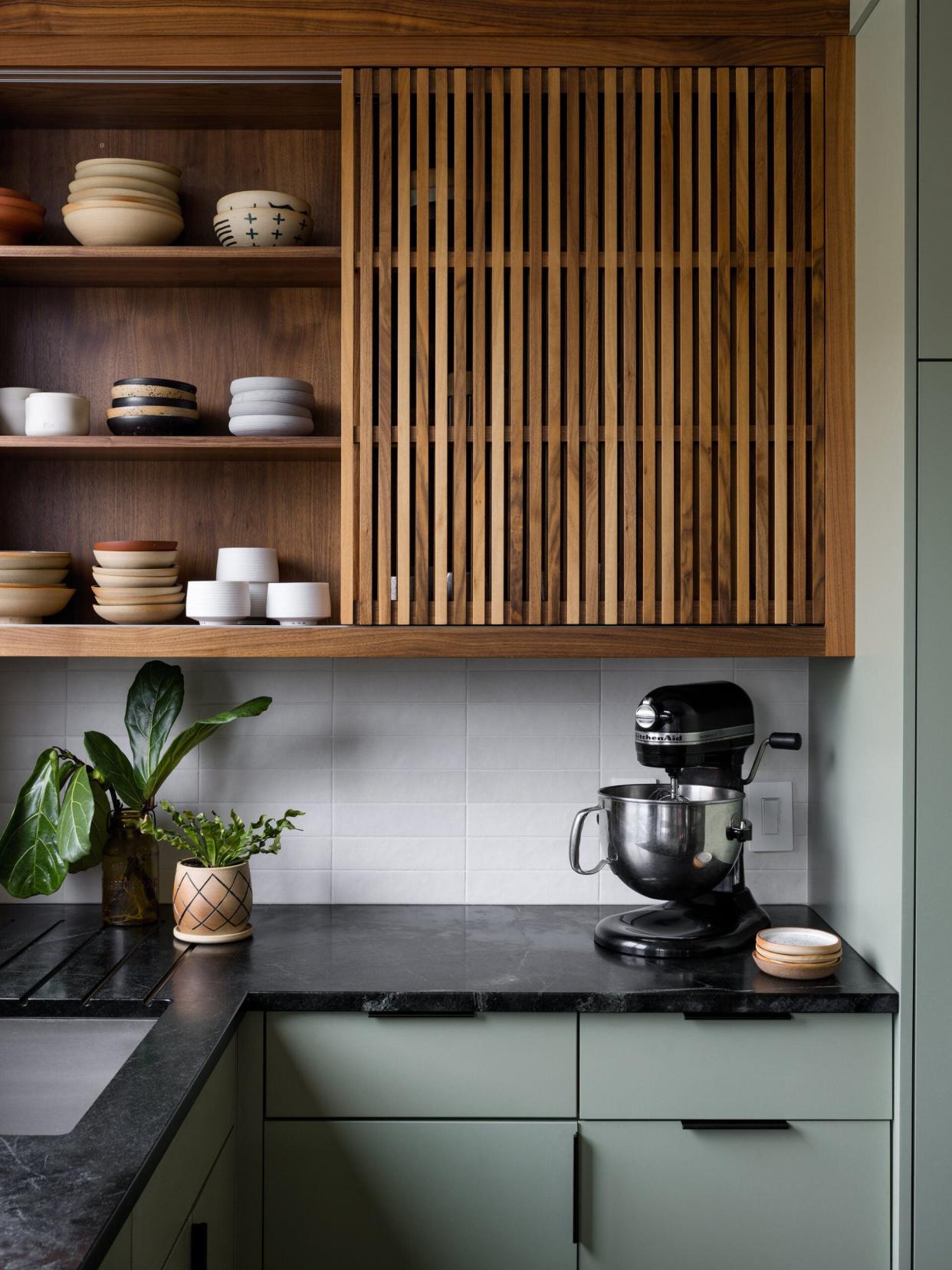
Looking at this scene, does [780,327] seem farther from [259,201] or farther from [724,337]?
[259,201]

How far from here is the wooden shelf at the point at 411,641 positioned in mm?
2000

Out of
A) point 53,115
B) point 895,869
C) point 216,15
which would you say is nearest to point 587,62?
point 216,15

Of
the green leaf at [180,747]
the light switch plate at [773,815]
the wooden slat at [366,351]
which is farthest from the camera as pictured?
the light switch plate at [773,815]

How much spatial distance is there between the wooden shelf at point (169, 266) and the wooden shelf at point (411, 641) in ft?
2.25

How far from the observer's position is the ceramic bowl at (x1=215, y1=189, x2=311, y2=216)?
81.7 inches

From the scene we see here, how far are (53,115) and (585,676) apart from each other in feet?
5.11

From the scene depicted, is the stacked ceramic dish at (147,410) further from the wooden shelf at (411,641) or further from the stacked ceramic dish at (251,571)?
the wooden shelf at (411,641)

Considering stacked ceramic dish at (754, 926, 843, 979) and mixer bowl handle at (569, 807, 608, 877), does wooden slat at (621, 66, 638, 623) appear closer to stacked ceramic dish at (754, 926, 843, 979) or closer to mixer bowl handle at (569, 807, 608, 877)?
mixer bowl handle at (569, 807, 608, 877)

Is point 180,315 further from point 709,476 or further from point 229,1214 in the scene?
point 229,1214

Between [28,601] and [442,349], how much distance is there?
0.89 m

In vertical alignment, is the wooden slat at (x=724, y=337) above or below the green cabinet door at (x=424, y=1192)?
above

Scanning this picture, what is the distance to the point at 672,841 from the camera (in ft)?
6.29

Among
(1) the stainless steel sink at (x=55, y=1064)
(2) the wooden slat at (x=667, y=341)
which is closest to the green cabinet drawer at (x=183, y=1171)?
(1) the stainless steel sink at (x=55, y=1064)

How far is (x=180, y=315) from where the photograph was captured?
2.32m
